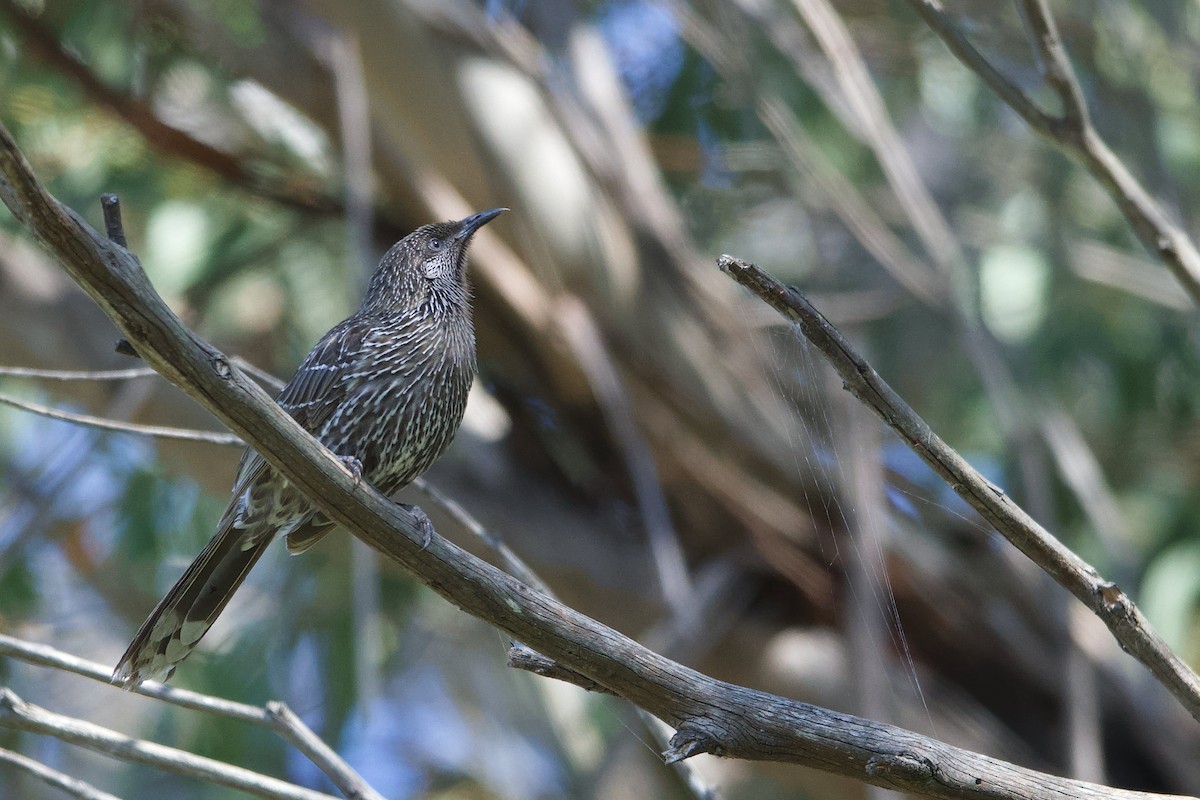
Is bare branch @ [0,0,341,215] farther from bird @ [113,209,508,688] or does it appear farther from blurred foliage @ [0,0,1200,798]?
bird @ [113,209,508,688]

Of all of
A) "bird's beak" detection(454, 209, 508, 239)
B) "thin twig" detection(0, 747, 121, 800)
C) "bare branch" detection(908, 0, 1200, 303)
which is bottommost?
"thin twig" detection(0, 747, 121, 800)

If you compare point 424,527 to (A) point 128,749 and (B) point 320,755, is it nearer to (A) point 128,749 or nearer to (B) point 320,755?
(B) point 320,755

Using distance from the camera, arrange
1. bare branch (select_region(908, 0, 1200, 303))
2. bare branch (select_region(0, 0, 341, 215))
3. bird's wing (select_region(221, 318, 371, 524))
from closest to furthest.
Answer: bare branch (select_region(908, 0, 1200, 303)), bird's wing (select_region(221, 318, 371, 524)), bare branch (select_region(0, 0, 341, 215))

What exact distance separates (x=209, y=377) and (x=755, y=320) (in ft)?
12.5

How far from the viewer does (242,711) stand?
254 cm

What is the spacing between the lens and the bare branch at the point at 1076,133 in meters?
3.03

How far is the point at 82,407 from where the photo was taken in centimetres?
615

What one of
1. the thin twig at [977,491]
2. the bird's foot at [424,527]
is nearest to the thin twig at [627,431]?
the bird's foot at [424,527]

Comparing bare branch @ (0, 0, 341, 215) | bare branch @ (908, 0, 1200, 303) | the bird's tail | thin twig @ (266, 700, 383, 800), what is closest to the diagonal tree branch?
thin twig @ (266, 700, 383, 800)

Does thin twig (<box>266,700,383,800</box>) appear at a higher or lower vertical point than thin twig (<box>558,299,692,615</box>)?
lower

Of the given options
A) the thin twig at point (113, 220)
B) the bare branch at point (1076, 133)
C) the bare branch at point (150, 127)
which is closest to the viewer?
the thin twig at point (113, 220)

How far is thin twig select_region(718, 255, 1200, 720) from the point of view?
6.47 ft

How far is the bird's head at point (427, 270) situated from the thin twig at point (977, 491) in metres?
1.95

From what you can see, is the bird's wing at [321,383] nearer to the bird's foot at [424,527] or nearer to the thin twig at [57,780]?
the bird's foot at [424,527]
